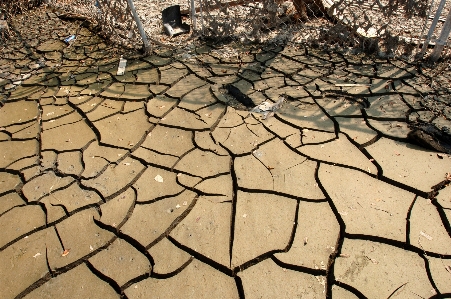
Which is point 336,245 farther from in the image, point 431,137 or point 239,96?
point 239,96

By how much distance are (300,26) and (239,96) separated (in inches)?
72.9

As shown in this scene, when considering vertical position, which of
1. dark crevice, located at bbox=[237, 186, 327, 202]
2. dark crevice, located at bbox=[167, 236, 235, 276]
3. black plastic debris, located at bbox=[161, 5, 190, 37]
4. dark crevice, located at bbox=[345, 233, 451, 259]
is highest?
black plastic debris, located at bbox=[161, 5, 190, 37]

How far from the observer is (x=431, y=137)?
7.60ft

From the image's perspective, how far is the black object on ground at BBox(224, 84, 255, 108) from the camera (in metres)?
2.86

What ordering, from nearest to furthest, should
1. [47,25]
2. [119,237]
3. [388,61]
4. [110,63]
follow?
[119,237], [388,61], [110,63], [47,25]

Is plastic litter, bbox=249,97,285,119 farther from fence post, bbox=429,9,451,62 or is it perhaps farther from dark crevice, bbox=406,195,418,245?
fence post, bbox=429,9,451,62

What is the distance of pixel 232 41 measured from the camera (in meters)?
4.01

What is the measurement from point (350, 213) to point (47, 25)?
5183 mm

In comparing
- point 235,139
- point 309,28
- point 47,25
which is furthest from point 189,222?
point 47,25

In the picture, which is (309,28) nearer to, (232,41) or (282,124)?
(232,41)

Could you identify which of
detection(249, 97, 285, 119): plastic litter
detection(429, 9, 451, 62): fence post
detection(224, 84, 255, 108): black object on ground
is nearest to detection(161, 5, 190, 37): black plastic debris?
detection(224, 84, 255, 108): black object on ground

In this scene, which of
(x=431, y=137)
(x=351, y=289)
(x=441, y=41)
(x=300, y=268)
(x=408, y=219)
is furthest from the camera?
(x=441, y=41)

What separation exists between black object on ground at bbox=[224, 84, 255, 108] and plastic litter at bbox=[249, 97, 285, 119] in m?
0.08

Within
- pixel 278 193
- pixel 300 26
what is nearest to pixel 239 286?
pixel 278 193
